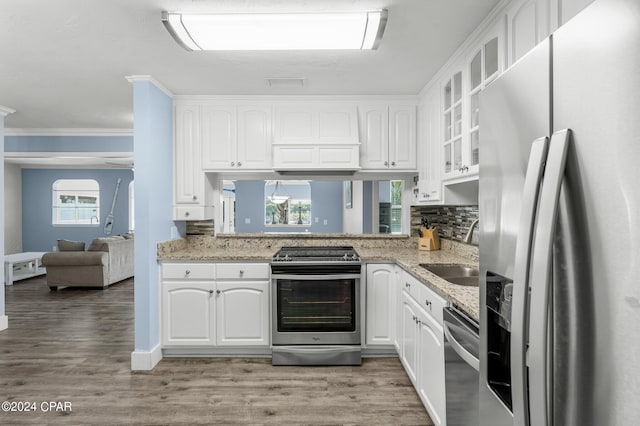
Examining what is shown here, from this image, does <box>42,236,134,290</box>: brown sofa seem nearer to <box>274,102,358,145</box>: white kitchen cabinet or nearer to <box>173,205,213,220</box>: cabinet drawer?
<box>173,205,213,220</box>: cabinet drawer

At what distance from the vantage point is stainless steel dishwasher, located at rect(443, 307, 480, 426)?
140 centimetres

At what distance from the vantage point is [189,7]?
1.95 metres

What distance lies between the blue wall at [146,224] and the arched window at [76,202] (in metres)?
7.08

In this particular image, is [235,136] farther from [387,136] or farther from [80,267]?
[80,267]

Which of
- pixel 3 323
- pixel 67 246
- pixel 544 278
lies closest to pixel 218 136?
pixel 3 323

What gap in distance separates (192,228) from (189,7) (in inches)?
90.6

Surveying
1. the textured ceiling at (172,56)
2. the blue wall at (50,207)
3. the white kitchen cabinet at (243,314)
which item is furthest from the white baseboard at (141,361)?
the blue wall at (50,207)

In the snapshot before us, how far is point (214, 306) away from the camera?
3.10 m

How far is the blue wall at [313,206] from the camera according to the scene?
151 inches

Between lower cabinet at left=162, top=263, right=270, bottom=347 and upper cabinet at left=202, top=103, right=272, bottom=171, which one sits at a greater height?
upper cabinet at left=202, top=103, right=272, bottom=171

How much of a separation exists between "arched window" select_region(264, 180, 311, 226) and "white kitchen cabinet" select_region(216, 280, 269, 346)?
105 cm

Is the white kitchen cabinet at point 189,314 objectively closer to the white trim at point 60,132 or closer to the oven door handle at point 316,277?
the oven door handle at point 316,277

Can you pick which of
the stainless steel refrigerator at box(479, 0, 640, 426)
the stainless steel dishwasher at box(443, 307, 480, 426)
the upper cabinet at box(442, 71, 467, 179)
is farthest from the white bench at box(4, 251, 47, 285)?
the stainless steel refrigerator at box(479, 0, 640, 426)

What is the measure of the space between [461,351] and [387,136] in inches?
93.1
